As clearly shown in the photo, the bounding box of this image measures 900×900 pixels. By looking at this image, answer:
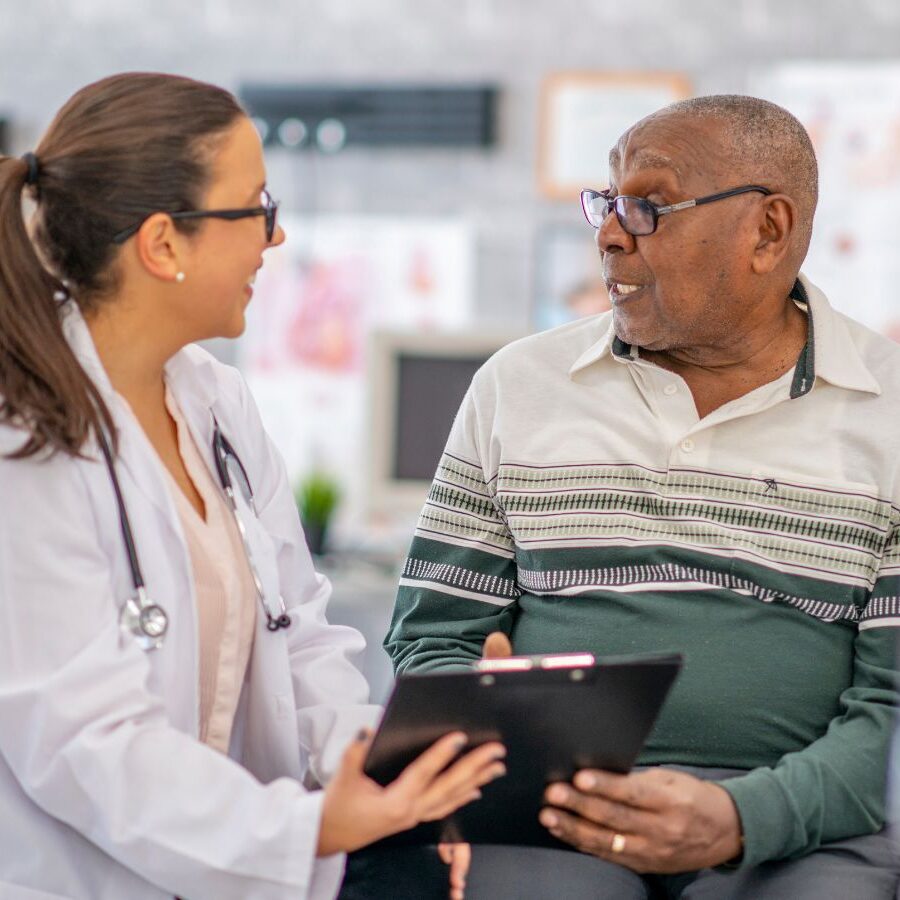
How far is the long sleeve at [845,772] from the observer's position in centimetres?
140

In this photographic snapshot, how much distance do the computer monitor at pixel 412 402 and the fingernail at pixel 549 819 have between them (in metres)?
1.85

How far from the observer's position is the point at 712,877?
4.86ft

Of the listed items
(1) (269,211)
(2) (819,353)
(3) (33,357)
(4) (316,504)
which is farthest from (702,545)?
(4) (316,504)

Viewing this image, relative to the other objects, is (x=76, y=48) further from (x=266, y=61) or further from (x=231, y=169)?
(x=231, y=169)

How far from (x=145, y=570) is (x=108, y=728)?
0.56 ft

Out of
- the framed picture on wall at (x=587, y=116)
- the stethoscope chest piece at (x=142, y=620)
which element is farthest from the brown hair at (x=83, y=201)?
the framed picture on wall at (x=587, y=116)

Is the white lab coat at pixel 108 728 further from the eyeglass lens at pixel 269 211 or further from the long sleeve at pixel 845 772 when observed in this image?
the long sleeve at pixel 845 772

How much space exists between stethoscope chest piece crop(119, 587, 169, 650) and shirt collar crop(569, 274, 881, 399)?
70 cm

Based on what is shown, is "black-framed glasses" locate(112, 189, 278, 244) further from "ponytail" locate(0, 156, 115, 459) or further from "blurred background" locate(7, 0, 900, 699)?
"blurred background" locate(7, 0, 900, 699)

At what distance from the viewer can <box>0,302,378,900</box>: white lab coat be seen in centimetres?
120

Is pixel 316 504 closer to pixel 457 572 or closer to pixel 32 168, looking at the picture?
pixel 457 572

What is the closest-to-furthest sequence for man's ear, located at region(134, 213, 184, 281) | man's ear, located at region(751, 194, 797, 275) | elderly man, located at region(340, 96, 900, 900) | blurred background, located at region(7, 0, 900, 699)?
1. man's ear, located at region(134, 213, 184, 281)
2. elderly man, located at region(340, 96, 900, 900)
3. man's ear, located at region(751, 194, 797, 275)
4. blurred background, located at region(7, 0, 900, 699)

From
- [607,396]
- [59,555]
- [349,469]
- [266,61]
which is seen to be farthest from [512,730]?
[266,61]

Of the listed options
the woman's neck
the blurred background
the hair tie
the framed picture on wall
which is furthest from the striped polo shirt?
the framed picture on wall
